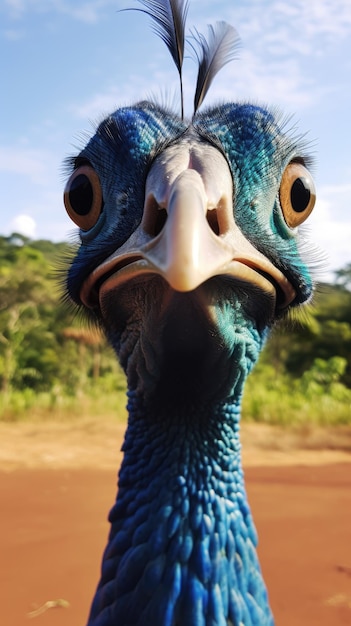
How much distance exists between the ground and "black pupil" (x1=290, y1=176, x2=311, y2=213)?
3.19 metres

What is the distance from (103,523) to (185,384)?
4698 millimetres

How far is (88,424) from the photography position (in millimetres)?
12336

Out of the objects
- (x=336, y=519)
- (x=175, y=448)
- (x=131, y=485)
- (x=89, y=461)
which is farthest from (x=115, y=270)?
(x=89, y=461)

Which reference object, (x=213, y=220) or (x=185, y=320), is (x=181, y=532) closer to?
(x=185, y=320)

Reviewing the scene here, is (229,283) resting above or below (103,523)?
above

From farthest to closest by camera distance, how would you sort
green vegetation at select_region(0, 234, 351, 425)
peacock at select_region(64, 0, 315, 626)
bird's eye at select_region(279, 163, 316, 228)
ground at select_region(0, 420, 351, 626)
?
1. green vegetation at select_region(0, 234, 351, 425)
2. ground at select_region(0, 420, 351, 626)
3. bird's eye at select_region(279, 163, 316, 228)
4. peacock at select_region(64, 0, 315, 626)

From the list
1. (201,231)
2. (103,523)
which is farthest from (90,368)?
(201,231)

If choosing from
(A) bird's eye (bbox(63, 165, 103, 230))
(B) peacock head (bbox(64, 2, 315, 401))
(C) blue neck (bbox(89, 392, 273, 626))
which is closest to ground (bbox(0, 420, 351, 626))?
(C) blue neck (bbox(89, 392, 273, 626))

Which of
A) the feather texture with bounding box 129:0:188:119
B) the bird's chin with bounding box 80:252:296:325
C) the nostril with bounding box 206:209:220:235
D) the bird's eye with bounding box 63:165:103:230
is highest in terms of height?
the feather texture with bounding box 129:0:188:119

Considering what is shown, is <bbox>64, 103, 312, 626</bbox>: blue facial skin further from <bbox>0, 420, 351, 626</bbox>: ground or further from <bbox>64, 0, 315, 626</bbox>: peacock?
<bbox>0, 420, 351, 626</bbox>: ground

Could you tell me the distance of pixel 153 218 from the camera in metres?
1.31

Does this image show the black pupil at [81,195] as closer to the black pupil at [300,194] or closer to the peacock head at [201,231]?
the peacock head at [201,231]

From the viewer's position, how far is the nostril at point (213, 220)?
4.19ft

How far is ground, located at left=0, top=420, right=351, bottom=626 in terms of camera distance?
13.5 feet
